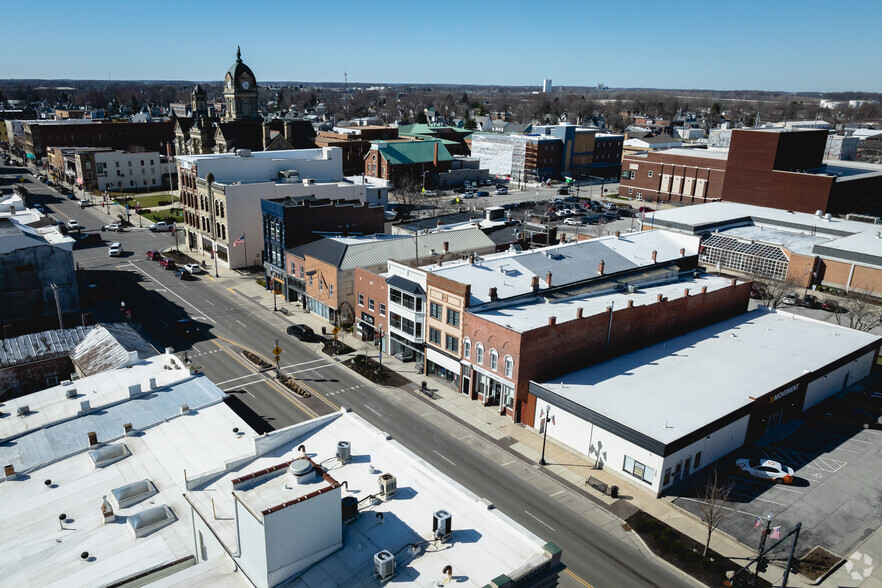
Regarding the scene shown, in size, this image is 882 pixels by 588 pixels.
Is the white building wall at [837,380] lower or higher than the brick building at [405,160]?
lower

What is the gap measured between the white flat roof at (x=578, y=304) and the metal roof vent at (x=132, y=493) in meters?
26.9

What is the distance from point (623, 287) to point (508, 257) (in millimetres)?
11501

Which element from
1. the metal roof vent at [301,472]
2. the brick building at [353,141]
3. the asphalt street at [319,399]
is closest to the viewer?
the metal roof vent at [301,472]

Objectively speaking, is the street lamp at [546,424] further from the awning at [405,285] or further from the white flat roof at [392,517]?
the awning at [405,285]

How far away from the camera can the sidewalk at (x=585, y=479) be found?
1328 inches

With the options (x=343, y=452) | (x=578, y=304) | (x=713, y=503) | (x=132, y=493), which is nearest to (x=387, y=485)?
(x=343, y=452)

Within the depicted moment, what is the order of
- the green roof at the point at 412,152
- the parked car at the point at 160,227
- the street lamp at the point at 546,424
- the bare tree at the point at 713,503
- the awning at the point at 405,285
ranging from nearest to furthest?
the bare tree at the point at 713,503
the street lamp at the point at 546,424
the awning at the point at 405,285
the parked car at the point at 160,227
the green roof at the point at 412,152

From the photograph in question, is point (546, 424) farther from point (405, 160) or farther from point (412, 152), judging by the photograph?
point (412, 152)

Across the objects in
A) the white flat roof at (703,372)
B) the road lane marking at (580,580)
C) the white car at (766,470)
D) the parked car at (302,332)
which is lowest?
the road lane marking at (580,580)

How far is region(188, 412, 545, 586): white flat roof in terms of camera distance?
23203 mm

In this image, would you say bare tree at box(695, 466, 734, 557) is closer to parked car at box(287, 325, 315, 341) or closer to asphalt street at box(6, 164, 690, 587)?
asphalt street at box(6, 164, 690, 587)

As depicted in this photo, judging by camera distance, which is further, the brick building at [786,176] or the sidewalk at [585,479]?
the brick building at [786,176]

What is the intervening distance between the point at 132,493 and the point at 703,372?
41.7 metres

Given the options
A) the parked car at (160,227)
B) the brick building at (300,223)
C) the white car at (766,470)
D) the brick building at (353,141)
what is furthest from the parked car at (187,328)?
the brick building at (353,141)
